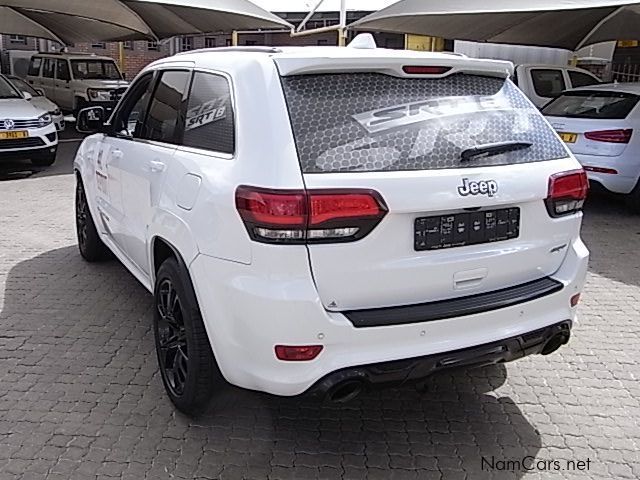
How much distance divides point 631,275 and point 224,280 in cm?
434

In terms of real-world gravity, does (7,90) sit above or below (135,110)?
below

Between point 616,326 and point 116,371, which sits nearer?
point 116,371

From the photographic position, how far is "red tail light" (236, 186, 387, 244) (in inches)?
98.0

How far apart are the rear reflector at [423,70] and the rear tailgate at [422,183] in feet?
0.08

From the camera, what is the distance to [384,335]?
2594 mm

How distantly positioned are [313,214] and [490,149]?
0.91 m

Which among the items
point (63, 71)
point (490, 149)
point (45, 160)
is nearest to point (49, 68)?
point (63, 71)

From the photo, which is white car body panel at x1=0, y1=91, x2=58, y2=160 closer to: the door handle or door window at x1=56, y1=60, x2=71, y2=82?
door window at x1=56, y1=60, x2=71, y2=82

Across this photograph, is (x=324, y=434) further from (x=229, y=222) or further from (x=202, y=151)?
(x=202, y=151)

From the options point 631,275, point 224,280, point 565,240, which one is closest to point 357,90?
point 224,280

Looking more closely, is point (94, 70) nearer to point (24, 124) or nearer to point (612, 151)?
point (24, 124)

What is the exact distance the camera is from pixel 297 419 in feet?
10.8

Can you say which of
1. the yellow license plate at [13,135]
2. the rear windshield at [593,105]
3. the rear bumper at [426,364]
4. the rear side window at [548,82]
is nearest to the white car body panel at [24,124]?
the yellow license plate at [13,135]

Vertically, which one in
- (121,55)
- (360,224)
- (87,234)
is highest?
(121,55)
